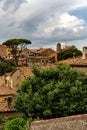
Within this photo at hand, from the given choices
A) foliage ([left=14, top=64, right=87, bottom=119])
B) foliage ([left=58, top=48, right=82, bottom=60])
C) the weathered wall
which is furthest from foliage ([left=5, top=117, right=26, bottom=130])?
foliage ([left=58, top=48, right=82, bottom=60])

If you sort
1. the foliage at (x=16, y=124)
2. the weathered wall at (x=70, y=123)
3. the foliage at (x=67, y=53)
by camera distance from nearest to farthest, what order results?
the weathered wall at (x=70, y=123) < the foliage at (x=16, y=124) < the foliage at (x=67, y=53)

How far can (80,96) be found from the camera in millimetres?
33469

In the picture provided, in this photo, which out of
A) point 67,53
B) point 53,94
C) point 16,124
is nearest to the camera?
point 16,124

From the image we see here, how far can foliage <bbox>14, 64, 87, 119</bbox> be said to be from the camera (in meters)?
32.5

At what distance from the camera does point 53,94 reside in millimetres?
32625

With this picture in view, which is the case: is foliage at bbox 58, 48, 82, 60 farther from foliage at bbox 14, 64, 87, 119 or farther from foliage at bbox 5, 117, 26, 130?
foliage at bbox 5, 117, 26, 130

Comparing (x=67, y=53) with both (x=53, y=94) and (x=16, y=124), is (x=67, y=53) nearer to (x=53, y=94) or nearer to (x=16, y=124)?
(x=53, y=94)

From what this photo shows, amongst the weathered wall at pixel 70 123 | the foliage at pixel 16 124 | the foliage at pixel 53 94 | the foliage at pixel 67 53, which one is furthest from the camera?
the foliage at pixel 67 53

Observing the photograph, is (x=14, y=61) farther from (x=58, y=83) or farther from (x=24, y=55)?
(x=58, y=83)

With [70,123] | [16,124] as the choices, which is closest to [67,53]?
[16,124]

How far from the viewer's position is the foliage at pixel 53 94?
32469 millimetres

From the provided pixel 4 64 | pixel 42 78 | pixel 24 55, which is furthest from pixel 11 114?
pixel 24 55

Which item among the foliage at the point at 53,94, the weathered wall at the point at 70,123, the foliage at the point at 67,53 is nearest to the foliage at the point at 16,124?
the foliage at the point at 53,94

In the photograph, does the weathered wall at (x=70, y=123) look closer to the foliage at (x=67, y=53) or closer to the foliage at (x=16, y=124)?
the foliage at (x=16, y=124)
